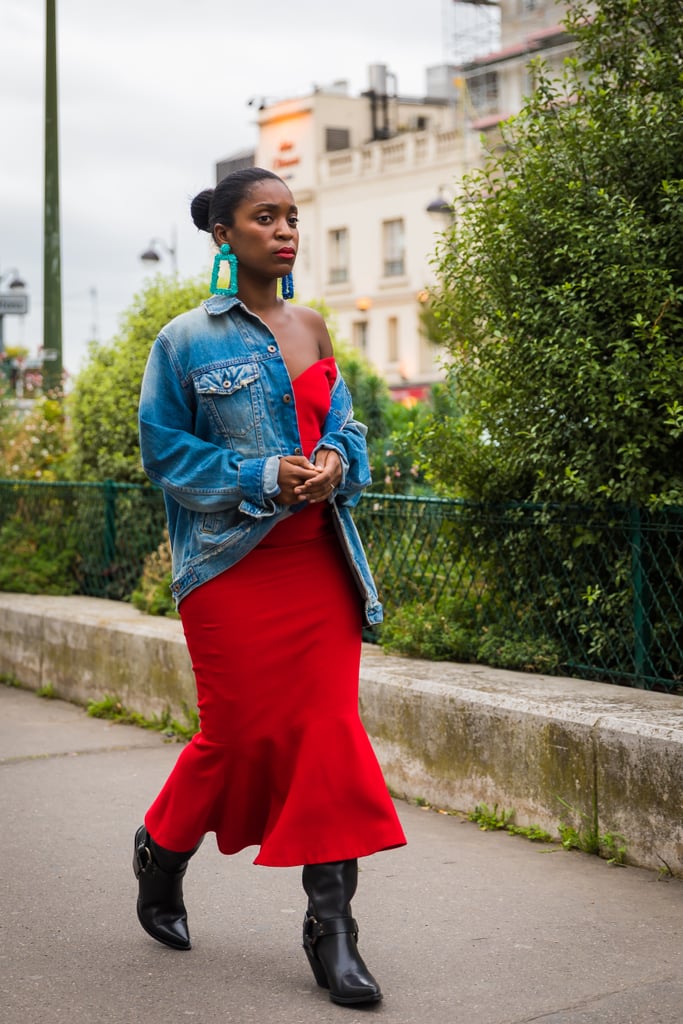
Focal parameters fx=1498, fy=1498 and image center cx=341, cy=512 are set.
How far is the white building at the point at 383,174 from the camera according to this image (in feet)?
166

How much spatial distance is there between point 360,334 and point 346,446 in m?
52.2

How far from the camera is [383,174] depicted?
53.9 metres

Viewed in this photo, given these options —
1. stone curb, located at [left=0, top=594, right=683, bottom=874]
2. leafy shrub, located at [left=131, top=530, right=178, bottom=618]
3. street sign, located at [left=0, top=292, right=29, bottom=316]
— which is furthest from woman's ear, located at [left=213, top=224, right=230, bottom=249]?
street sign, located at [left=0, top=292, right=29, bottom=316]

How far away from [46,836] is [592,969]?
2267 mm

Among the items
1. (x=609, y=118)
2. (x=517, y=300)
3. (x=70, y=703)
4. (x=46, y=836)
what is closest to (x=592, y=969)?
(x=46, y=836)

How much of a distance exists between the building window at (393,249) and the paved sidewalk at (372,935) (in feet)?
161

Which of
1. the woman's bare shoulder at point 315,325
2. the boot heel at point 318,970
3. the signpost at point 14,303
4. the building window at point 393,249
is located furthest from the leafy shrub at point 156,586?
the building window at point 393,249

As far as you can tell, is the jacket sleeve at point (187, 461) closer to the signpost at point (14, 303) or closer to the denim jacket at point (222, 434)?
the denim jacket at point (222, 434)

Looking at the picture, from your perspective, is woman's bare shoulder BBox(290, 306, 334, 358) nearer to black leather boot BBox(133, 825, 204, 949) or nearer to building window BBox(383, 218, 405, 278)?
black leather boot BBox(133, 825, 204, 949)

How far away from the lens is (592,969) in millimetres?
3945

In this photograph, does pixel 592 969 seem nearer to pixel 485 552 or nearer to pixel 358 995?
pixel 358 995

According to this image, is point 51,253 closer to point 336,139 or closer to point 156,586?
point 156,586

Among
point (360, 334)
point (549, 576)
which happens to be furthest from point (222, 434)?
point (360, 334)

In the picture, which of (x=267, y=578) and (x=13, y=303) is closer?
(x=267, y=578)
